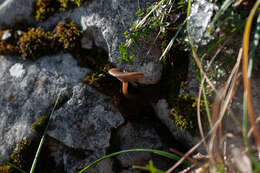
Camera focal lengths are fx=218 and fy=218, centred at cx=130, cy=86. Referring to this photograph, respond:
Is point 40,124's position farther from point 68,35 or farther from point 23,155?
point 68,35

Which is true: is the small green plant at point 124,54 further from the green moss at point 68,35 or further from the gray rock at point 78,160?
the gray rock at point 78,160

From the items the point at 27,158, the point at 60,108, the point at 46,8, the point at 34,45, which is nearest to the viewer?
the point at 27,158

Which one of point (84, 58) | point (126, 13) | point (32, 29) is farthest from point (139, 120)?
point (32, 29)

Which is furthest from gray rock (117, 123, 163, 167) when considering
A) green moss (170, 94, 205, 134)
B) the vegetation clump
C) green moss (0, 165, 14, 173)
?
the vegetation clump

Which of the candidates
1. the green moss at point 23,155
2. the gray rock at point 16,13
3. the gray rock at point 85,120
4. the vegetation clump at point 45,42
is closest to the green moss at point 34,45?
the vegetation clump at point 45,42

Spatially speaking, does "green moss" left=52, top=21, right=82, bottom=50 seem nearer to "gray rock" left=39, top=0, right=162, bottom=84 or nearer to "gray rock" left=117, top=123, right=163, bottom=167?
"gray rock" left=39, top=0, right=162, bottom=84

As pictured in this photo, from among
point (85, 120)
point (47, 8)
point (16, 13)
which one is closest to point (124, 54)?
point (85, 120)
